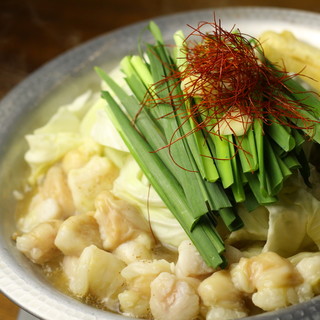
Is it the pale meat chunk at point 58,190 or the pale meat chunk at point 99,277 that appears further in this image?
the pale meat chunk at point 58,190

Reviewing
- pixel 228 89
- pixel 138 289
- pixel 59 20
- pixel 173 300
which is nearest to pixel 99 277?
pixel 138 289

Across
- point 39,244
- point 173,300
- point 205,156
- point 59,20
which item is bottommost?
point 173,300

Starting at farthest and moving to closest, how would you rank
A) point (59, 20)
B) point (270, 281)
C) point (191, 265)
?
point (59, 20)
point (191, 265)
point (270, 281)

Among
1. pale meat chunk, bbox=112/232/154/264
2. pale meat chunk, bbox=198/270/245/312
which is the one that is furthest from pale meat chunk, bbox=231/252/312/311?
pale meat chunk, bbox=112/232/154/264

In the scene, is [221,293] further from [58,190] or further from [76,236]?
[58,190]

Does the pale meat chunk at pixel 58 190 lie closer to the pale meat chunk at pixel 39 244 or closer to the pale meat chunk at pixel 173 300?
the pale meat chunk at pixel 39 244

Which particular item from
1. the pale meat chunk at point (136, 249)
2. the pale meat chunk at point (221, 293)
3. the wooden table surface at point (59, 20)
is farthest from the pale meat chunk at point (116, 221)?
the wooden table surface at point (59, 20)
